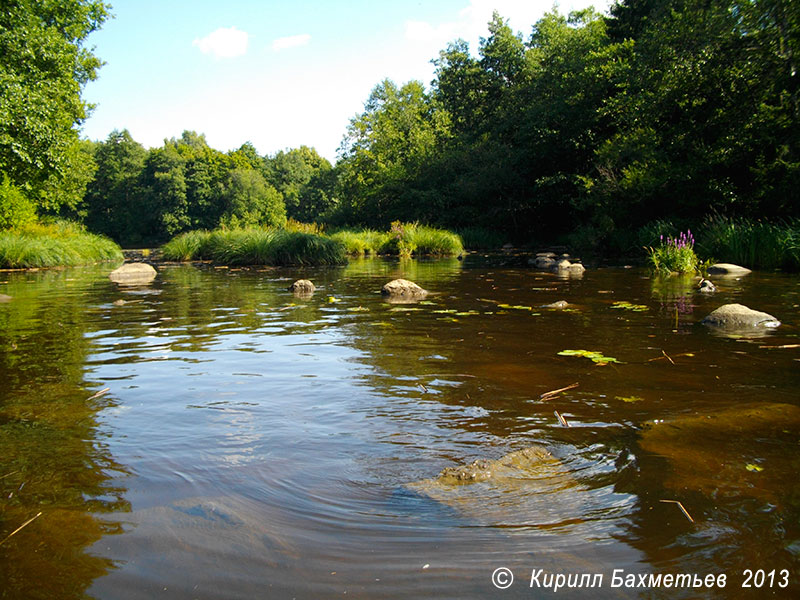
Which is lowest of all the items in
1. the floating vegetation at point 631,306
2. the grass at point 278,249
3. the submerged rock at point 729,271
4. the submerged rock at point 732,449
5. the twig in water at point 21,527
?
the twig in water at point 21,527

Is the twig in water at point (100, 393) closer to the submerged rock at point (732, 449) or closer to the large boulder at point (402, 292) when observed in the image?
the submerged rock at point (732, 449)

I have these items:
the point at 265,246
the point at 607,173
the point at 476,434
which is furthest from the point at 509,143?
the point at 476,434

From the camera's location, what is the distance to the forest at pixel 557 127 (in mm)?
15773

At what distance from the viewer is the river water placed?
1.82m

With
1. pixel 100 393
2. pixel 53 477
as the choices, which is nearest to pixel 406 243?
pixel 100 393

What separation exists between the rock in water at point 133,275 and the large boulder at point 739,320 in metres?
12.4

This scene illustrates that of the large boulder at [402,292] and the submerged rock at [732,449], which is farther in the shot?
the large boulder at [402,292]

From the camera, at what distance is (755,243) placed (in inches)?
543

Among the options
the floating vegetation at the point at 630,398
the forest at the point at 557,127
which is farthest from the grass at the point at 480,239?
the floating vegetation at the point at 630,398

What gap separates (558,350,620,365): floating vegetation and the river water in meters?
0.08

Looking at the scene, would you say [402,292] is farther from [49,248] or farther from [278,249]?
[49,248]

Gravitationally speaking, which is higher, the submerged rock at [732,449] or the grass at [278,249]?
the grass at [278,249]

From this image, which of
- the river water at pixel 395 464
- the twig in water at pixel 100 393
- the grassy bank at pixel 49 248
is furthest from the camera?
the grassy bank at pixel 49 248

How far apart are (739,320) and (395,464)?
504 cm
